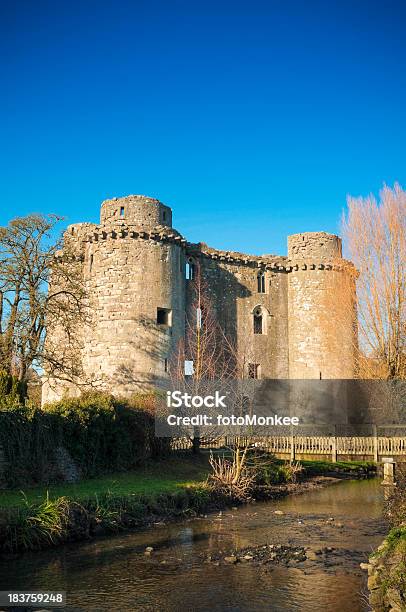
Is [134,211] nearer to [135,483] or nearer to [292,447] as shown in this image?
[292,447]

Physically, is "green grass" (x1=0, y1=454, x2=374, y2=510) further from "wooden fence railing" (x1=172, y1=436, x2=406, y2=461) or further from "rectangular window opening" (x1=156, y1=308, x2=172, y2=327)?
"rectangular window opening" (x1=156, y1=308, x2=172, y2=327)

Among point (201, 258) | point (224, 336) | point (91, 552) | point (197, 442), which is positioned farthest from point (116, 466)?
point (201, 258)

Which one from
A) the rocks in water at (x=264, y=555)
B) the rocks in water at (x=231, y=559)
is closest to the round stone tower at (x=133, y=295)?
the rocks in water at (x=264, y=555)

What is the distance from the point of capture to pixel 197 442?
22.7m

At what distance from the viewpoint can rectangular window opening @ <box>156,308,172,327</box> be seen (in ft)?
94.7

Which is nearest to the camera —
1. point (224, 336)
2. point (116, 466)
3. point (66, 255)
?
point (116, 466)

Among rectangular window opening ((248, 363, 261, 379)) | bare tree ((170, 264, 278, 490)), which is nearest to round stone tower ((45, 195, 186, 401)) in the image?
bare tree ((170, 264, 278, 490))

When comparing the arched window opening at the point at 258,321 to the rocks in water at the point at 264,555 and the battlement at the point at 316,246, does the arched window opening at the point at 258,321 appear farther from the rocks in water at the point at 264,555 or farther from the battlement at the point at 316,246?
the rocks in water at the point at 264,555

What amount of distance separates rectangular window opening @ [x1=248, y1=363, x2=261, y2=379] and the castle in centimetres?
6

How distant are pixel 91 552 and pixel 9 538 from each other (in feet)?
5.04

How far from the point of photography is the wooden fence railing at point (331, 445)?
81.0 ft

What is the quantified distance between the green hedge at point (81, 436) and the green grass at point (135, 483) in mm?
446

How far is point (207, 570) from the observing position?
36.1ft

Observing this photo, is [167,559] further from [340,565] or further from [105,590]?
[340,565]
